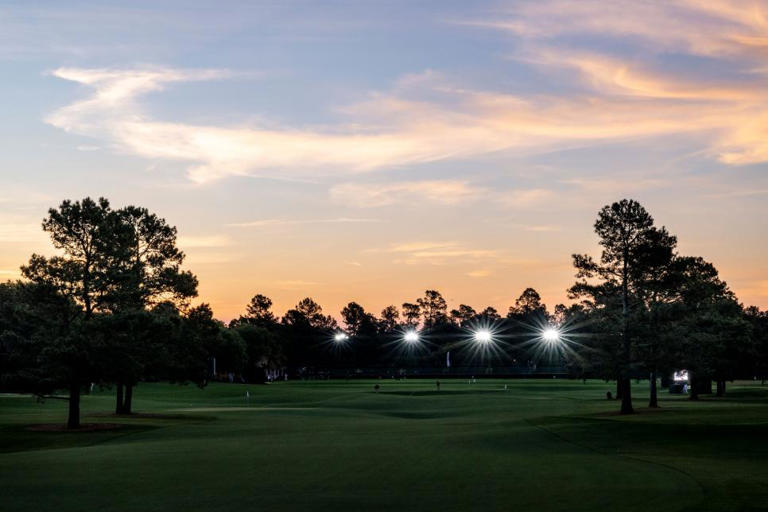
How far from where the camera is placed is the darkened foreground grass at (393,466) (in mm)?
23747

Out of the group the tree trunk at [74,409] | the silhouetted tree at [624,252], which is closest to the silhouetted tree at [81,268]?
the tree trunk at [74,409]

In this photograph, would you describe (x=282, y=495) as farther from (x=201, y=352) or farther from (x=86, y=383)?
(x=201, y=352)

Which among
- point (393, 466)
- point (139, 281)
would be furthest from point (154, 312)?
point (393, 466)

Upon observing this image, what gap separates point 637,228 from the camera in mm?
65438

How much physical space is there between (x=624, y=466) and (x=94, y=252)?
37750 mm

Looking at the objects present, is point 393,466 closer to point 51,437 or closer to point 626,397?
point 51,437

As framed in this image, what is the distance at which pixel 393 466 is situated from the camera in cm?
3194

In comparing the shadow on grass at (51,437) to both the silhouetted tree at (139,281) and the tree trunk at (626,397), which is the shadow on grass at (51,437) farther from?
the tree trunk at (626,397)

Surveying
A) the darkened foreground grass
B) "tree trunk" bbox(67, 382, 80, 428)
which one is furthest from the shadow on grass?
"tree trunk" bbox(67, 382, 80, 428)

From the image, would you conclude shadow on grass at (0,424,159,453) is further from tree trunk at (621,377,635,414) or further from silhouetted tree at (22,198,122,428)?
tree trunk at (621,377,635,414)

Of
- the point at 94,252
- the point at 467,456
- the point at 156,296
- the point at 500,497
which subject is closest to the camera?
the point at 500,497

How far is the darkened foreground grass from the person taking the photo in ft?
77.9

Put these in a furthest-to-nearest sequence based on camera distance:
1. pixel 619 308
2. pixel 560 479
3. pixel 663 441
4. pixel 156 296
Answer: pixel 619 308, pixel 156 296, pixel 663 441, pixel 560 479

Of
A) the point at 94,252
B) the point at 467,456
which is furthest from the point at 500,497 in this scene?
the point at 94,252
